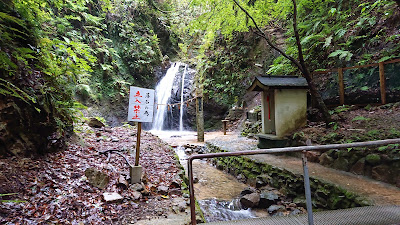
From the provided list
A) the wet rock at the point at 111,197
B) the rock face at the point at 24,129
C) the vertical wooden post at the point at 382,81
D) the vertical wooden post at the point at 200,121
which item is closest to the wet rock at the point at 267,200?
the wet rock at the point at 111,197

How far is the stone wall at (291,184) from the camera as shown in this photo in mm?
3672

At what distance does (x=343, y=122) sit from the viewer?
6.12 metres

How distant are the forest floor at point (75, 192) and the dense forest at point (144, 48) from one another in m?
0.48

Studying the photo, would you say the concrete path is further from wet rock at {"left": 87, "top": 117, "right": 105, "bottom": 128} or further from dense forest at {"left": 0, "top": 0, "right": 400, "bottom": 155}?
wet rock at {"left": 87, "top": 117, "right": 105, "bottom": 128}

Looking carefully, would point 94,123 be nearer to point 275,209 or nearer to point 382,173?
point 275,209

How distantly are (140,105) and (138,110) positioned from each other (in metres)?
0.11

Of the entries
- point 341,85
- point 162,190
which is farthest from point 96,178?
point 341,85

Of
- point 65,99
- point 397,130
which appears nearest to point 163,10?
point 65,99

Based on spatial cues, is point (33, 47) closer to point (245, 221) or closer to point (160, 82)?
point (245, 221)

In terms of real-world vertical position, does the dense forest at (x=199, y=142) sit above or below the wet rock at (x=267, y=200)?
above

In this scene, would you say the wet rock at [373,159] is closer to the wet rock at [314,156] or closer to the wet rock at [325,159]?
the wet rock at [325,159]

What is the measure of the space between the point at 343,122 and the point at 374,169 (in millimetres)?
2175

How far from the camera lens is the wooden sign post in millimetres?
3891

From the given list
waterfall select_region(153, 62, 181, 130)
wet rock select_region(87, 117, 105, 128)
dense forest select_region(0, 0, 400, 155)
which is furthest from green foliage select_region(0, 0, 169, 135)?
waterfall select_region(153, 62, 181, 130)
